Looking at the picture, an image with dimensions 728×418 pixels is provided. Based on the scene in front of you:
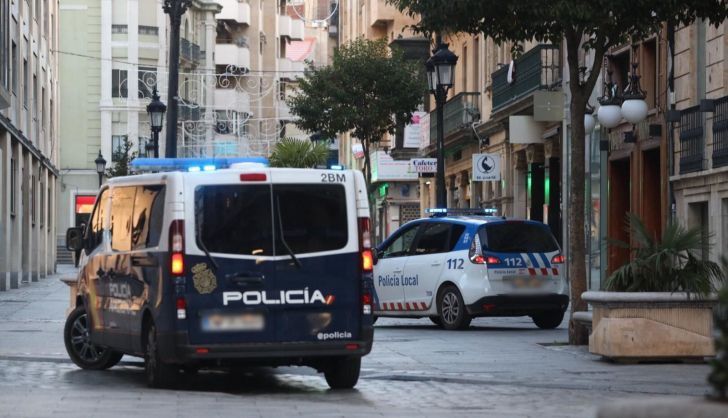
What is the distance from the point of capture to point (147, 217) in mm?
13492

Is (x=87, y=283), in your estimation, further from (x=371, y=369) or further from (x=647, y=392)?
(x=647, y=392)

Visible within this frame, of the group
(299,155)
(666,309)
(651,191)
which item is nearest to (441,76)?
(651,191)

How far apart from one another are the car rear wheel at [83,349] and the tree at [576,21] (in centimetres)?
566

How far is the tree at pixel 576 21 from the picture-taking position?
17.7 m

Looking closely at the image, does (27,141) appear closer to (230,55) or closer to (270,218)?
(270,218)

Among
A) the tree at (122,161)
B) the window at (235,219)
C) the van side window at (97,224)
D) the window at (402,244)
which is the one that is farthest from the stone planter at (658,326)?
the tree at (122,161)

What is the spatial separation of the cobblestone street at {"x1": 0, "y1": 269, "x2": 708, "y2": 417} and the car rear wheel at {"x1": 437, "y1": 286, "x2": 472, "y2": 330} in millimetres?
2137

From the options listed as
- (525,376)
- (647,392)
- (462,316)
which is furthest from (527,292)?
(647,392)

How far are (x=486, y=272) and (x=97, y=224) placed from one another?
8.29 m

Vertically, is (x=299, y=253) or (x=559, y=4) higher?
(x=559, y=4)

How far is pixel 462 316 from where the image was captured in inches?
880

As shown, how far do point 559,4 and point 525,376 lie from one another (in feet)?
15.9

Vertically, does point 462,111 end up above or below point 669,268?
above

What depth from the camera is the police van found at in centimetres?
1271
